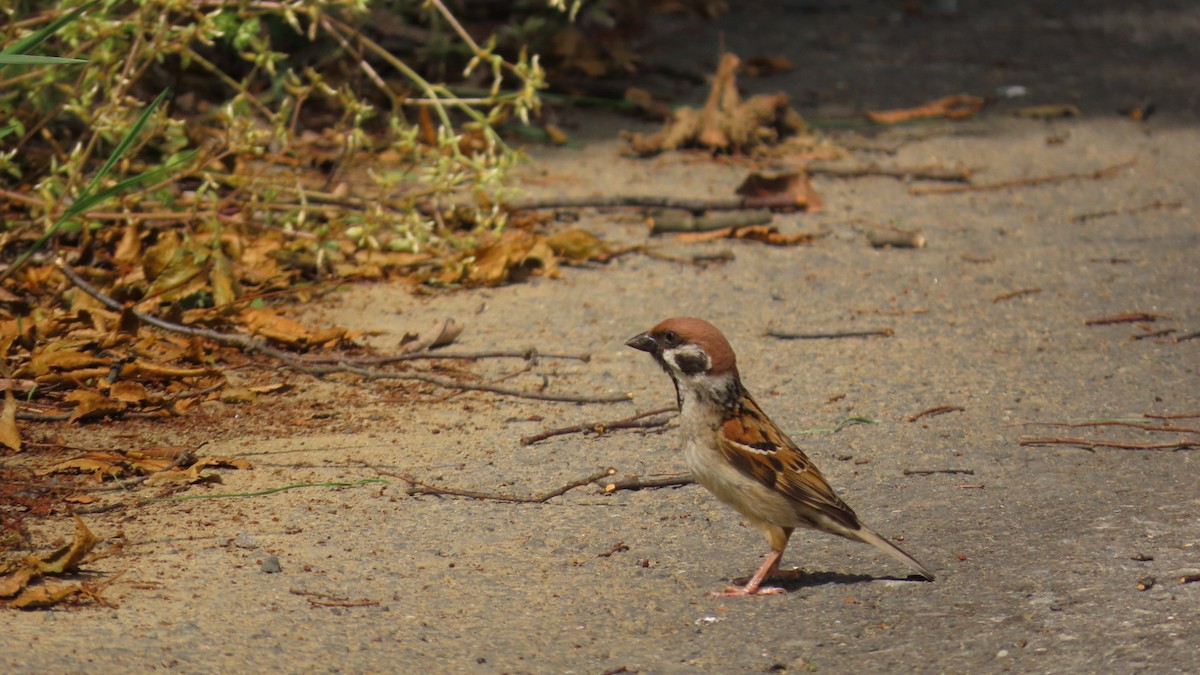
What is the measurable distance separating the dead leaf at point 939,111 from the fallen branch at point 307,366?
4711 millimetres

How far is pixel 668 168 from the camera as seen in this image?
8039 mm

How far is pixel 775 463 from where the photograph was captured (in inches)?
143

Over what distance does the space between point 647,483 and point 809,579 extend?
678 mm

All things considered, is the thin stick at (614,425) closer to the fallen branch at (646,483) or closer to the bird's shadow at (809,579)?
the fallen branch at (646,483)

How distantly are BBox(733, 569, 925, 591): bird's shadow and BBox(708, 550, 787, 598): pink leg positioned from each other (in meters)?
0.05

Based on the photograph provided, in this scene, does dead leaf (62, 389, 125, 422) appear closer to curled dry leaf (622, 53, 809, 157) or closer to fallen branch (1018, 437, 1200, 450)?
fallen branch (1018, 437, 1200, 450)

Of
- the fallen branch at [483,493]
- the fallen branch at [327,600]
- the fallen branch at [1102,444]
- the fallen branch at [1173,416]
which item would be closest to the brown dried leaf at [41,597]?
the fallen branch at [327,600]

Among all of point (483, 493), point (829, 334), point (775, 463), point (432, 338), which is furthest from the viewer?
point (829, 334)

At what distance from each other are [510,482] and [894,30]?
26.0ft

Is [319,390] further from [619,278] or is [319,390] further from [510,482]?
[619,278]

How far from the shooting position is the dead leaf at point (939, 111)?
29.7 feet

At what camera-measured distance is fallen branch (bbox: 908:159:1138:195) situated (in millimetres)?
7746

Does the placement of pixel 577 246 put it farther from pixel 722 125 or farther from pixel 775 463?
pixel 775 463

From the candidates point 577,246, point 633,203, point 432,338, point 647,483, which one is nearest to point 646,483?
point 647,483
